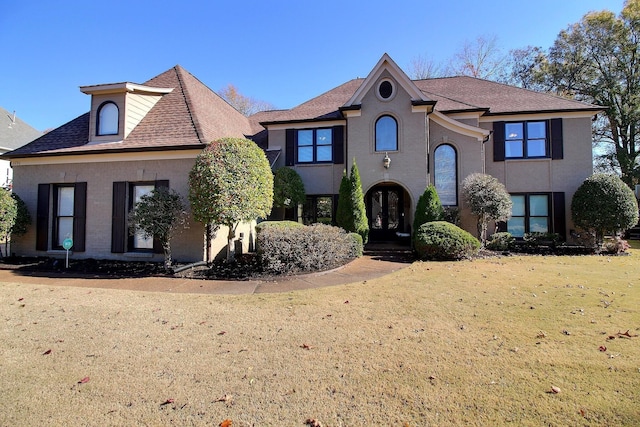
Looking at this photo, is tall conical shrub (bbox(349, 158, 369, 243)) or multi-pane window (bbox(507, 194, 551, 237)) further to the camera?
multi-pane window (bbox(507, 194, 551, 237))

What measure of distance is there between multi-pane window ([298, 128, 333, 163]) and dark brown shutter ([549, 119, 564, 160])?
10075 mm

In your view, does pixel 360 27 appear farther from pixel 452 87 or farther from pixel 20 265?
pixel 20 265

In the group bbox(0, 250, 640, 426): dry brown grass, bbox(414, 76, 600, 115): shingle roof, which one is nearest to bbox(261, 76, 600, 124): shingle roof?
bbox(414, 76, 600, 115): shingle roof

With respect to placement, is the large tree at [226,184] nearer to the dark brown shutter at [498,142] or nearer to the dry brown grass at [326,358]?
the dry brown grass at [326,358]

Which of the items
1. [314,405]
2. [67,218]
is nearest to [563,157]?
[314,405]

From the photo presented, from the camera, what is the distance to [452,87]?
17.9 m

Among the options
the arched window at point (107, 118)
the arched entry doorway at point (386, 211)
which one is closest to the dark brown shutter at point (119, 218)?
the arched window at point (107, 118)

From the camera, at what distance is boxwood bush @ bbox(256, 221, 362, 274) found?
8.49 meters

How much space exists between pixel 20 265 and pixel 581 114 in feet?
73.0

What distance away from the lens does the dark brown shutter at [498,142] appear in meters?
15.0

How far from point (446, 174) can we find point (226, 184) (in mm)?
10099

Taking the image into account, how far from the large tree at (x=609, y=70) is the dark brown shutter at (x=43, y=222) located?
3152cm

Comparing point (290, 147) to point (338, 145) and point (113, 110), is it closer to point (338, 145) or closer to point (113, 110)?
point (338, 145)

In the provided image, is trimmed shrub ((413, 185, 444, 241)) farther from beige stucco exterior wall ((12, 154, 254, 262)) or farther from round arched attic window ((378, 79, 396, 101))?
beige stucco exterior wall ((12, 154, 254, 262))
